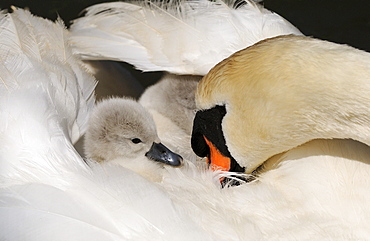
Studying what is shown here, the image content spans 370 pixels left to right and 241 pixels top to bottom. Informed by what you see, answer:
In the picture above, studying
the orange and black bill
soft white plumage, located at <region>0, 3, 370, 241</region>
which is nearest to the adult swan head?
the orange and black bill

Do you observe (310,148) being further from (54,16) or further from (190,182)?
(54,16)

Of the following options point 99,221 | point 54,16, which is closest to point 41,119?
point 99,221

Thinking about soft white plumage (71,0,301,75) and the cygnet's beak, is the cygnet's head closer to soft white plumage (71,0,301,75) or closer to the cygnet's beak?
the cygnet's beak

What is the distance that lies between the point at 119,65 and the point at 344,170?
1.64 metres

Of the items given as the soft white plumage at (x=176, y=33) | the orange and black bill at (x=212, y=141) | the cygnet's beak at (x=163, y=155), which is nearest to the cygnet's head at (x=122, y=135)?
the cygnet's beak at (x=163, y=155)

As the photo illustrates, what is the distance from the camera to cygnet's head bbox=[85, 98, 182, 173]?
262 cm

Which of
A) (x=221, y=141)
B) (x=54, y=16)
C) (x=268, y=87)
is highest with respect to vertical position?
(x=268, y=87)

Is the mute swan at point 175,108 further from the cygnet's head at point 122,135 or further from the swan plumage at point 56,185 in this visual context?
the swan plumage at point 56,185

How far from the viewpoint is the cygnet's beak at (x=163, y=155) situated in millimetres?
2533

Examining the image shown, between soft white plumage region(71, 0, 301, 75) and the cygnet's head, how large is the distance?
258 millimetres

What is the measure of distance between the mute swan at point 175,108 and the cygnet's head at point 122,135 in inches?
11.1

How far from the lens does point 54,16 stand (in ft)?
14.3

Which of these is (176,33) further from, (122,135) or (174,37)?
(122,135)

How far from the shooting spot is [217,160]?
2.49 m
